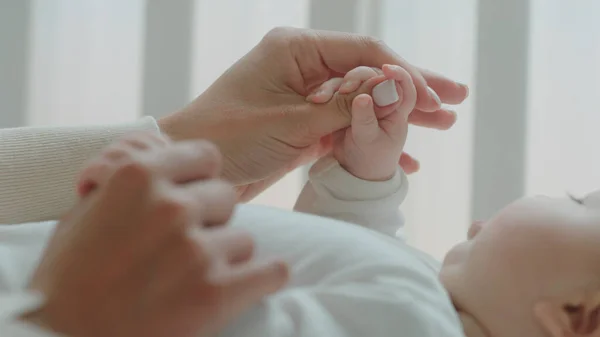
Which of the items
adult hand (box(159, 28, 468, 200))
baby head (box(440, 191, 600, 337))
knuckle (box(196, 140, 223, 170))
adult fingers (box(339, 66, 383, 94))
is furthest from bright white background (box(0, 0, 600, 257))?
knuckle (box(196, 140, 223, 170))

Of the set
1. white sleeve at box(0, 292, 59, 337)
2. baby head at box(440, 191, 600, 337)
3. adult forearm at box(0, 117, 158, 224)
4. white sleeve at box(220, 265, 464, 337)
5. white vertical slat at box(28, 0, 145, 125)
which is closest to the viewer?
white sleeve at box(0, 292, 59, 337)

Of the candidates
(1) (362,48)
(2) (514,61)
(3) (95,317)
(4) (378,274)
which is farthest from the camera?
(2) (514,61)

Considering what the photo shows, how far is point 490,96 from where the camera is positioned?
1.16 meters

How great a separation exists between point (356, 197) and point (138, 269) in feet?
1.55

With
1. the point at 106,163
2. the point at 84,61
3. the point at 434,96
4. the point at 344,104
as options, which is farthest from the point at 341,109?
the point at 84,61

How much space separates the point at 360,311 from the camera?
1.73 ft

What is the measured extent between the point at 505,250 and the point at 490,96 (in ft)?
1.93

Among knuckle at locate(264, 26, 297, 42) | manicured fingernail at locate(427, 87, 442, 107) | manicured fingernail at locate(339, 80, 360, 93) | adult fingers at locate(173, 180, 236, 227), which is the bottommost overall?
adult fingers at locate(173, 180, 236, 227)

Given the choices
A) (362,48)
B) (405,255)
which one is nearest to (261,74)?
(362,48)

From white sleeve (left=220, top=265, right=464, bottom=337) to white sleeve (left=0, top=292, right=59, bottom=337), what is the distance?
5.6 inches

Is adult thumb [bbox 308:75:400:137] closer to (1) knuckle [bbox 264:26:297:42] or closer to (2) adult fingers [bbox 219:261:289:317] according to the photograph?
(1) knuckle [bbox 264:26:297:42]

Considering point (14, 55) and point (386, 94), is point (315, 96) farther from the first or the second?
point (14, 55)

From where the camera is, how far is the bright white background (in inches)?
44.9

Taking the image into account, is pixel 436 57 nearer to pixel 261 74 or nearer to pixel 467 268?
pixel 261 74
